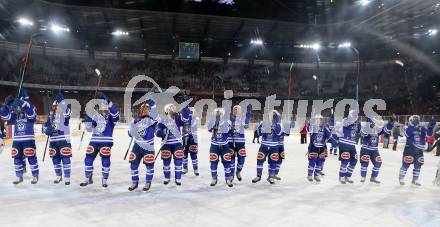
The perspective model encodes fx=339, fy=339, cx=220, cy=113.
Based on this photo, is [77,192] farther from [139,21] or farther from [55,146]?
[139,21]

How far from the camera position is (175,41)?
128ft

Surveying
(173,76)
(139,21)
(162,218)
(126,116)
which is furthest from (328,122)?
(173,76)

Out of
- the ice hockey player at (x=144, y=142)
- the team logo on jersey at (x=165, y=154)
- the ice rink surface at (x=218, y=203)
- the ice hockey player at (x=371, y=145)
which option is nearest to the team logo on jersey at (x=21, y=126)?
the ice rink surface at (x=218, y=203)

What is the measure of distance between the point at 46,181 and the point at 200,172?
14.2 ft

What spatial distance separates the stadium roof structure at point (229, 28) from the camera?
30.8 metres

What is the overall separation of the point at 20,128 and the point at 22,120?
200 mm

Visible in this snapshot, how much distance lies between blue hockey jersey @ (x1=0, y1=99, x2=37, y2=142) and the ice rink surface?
1.18 meters

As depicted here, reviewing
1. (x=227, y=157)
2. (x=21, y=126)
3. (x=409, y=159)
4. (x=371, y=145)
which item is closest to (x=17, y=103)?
(x=21, y=126)

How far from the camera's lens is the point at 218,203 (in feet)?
Answer: 22.6

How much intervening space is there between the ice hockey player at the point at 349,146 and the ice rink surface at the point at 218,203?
1.35ft

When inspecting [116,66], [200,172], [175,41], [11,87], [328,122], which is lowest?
[200,172]

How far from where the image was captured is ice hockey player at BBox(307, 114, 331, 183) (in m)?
9.39

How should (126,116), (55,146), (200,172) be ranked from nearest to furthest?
1. (55,146)
2. (200,172)
3. (126,116)

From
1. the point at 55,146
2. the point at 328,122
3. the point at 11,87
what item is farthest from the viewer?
the point at 11,87
